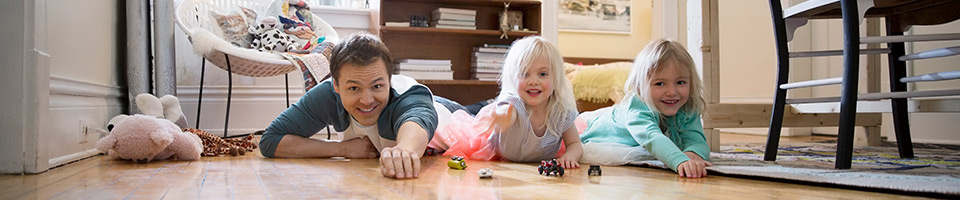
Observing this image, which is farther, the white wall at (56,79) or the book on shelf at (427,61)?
the book on shelf at (427,61)

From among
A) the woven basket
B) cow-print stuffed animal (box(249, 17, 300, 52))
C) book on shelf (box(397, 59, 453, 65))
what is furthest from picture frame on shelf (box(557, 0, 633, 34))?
cow-print stuffed animal (box(249, 17, 300, 52))

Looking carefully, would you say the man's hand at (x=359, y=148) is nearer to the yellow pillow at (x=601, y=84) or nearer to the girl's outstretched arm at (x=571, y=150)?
the girl's outstretched arm at (x=571, y=150)

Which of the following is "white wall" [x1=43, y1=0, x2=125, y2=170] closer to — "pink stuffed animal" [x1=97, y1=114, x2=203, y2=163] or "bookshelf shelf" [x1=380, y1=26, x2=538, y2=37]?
"pink stuffed animal" [x1=97, y1=114, x2=203, y2=163]

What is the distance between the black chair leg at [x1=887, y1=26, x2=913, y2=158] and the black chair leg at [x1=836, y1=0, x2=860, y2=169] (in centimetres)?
72

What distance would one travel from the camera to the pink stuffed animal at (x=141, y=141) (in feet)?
5.85

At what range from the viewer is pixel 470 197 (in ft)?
3.60

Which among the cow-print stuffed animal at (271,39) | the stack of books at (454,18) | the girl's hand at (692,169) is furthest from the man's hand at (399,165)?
the stack of books at (454,18)

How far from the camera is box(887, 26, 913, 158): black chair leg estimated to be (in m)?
2.07

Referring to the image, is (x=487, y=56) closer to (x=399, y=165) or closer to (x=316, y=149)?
(x=316, y=149)

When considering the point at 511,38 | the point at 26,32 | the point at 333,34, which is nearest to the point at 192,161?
the point at 26,32

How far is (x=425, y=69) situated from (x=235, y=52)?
3.71 feet

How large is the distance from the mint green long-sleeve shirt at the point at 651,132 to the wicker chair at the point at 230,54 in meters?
1.52

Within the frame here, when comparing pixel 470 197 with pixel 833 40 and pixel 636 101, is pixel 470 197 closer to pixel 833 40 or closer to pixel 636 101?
pixel 636 101

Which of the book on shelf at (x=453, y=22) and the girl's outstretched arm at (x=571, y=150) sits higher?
the book on shelf at (x=453, y=22)
